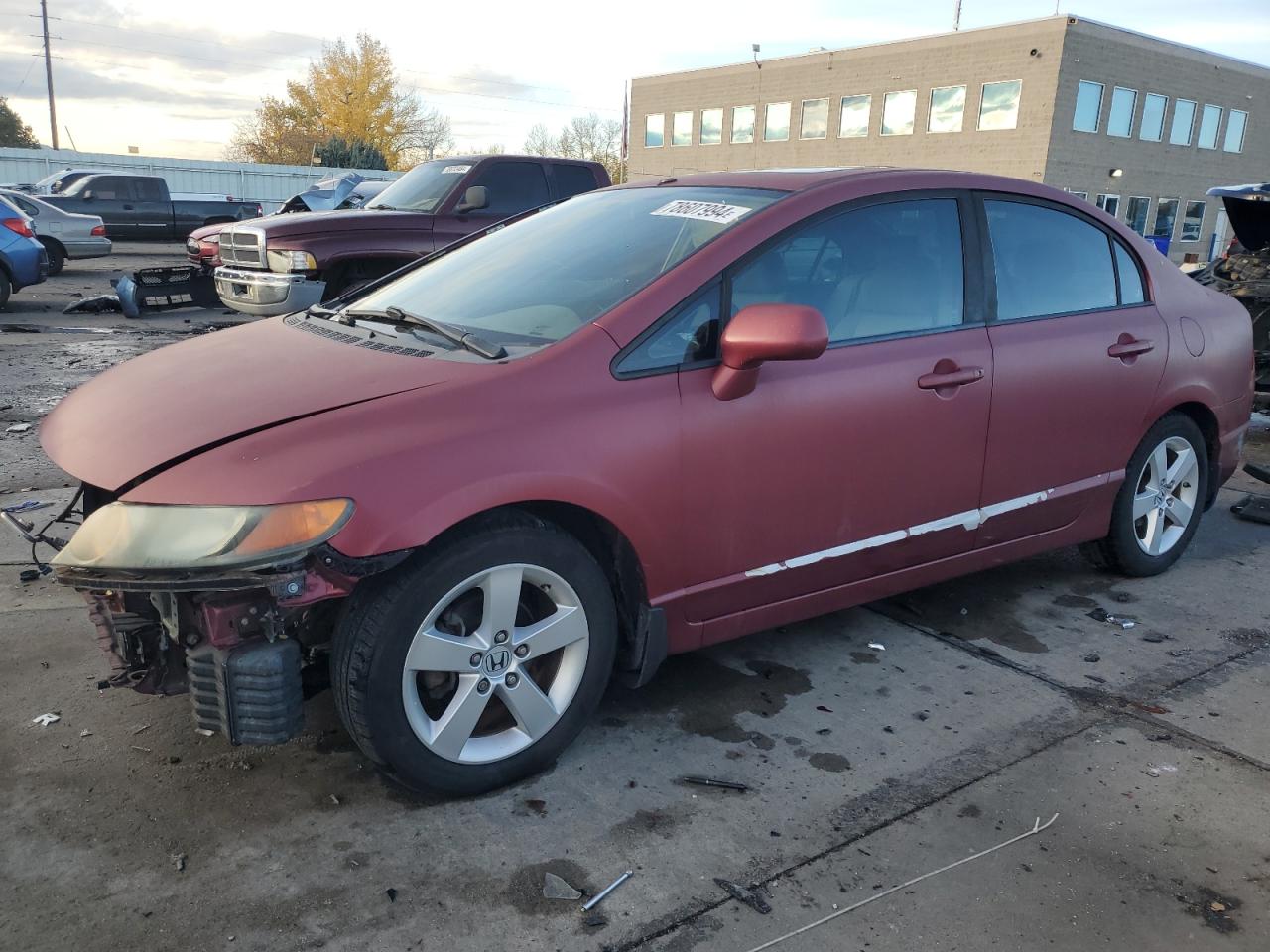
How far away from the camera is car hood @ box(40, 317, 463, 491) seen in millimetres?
2605

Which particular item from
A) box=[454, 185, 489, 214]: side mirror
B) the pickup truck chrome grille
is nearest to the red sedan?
box=[454, 185, 489, 214]: side mirror

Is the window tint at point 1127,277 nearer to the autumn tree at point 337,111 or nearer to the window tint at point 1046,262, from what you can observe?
the window tint at point 1046,262

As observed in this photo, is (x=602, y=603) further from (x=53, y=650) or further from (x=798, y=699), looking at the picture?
(x=53, y=650)

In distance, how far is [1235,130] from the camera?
39781 mm

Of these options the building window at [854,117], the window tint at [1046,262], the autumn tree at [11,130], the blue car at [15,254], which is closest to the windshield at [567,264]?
the window tint at [1046,262]

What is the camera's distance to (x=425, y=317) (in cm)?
335

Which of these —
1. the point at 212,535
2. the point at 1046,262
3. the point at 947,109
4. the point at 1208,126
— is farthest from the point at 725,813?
the point at 1208,126

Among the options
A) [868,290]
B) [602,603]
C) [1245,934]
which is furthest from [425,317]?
[1245,934]

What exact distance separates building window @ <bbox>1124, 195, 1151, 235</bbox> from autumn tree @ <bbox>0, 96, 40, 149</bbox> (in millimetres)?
52199

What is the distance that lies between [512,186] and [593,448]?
819cm

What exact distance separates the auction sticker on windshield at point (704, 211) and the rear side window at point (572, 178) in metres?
7.36

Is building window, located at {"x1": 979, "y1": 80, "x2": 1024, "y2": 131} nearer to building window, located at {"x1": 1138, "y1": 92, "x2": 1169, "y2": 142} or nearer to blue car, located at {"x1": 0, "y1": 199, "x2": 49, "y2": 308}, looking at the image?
building window, located at {"x1": 1138, "y1": 92, "x2": 1169, "y2": 142}

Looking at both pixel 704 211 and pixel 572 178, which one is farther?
pixel 572 178

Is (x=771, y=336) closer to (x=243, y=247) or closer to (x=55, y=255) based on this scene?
(x=243, y=247)
